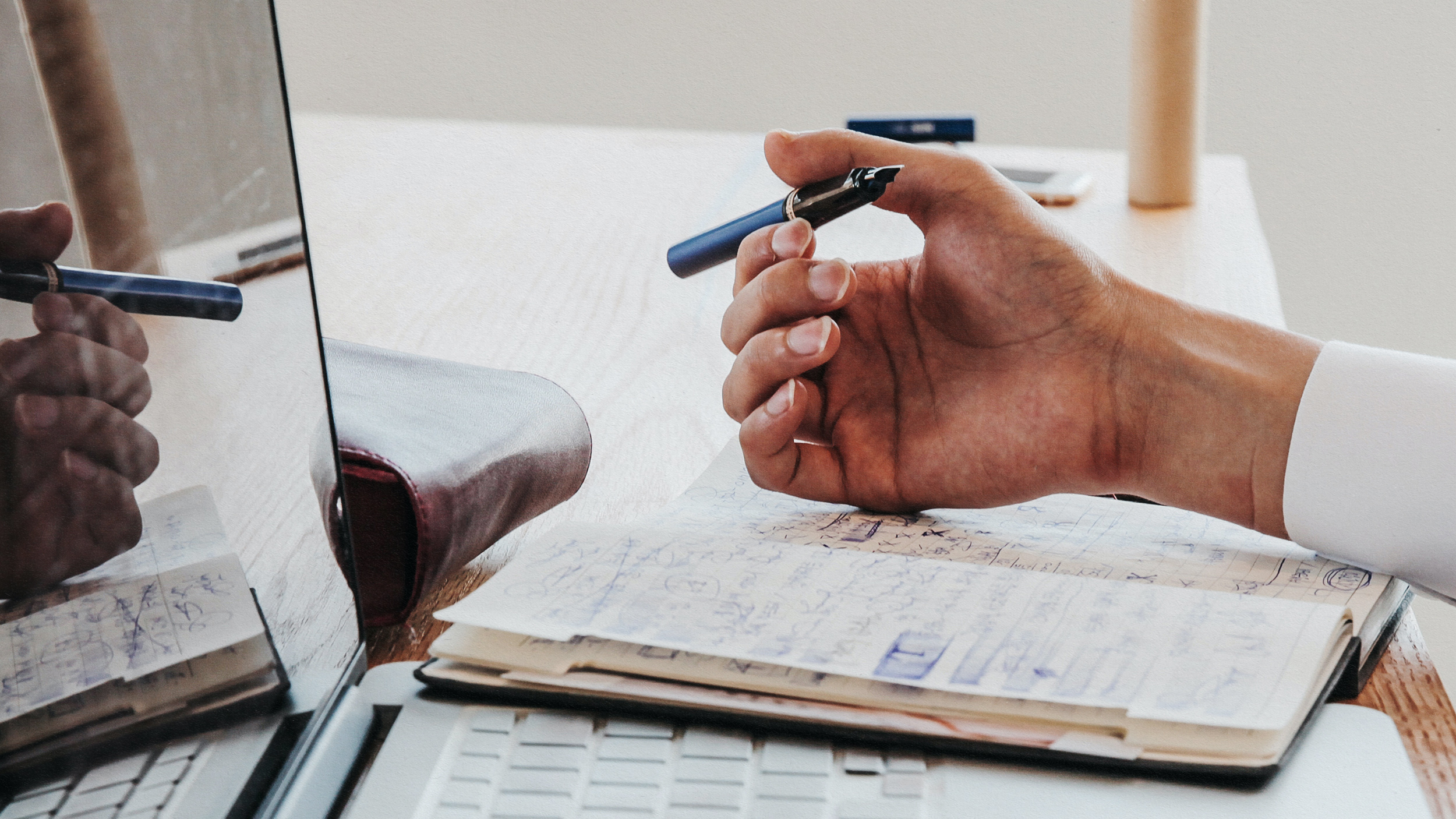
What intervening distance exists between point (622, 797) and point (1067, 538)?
26 centimetres

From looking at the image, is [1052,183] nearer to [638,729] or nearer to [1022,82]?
[1022,82]

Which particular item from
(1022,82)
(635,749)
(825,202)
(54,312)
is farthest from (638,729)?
(1022,82)

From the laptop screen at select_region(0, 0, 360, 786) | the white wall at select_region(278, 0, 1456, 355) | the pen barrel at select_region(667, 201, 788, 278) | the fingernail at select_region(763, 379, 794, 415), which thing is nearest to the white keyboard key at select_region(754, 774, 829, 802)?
the laptop screen at select_region(0, 0, 360, 786)

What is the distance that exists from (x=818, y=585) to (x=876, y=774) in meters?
0.10

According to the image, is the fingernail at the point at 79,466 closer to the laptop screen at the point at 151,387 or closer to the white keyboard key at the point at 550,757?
the laptop screen at the point at 151,387

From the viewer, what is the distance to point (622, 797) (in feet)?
1.15

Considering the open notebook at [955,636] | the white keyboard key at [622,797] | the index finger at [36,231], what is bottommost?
the white keyboard key at [622,797]

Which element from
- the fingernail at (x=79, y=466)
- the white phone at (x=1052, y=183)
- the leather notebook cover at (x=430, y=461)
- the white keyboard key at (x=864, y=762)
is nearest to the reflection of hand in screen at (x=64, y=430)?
the fingernail at (x=79, y=466)

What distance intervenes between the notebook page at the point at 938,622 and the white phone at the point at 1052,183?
2.64ft

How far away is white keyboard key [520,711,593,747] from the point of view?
38 centimetres

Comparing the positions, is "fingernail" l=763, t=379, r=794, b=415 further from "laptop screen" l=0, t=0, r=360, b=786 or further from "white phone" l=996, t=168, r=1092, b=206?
"white phone" l=996, t=168, r=1092, b=206

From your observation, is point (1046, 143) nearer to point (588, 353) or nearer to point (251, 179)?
point (588, 353)

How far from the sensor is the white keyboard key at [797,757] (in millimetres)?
357

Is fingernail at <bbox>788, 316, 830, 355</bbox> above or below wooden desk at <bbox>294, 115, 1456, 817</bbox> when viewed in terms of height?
above
